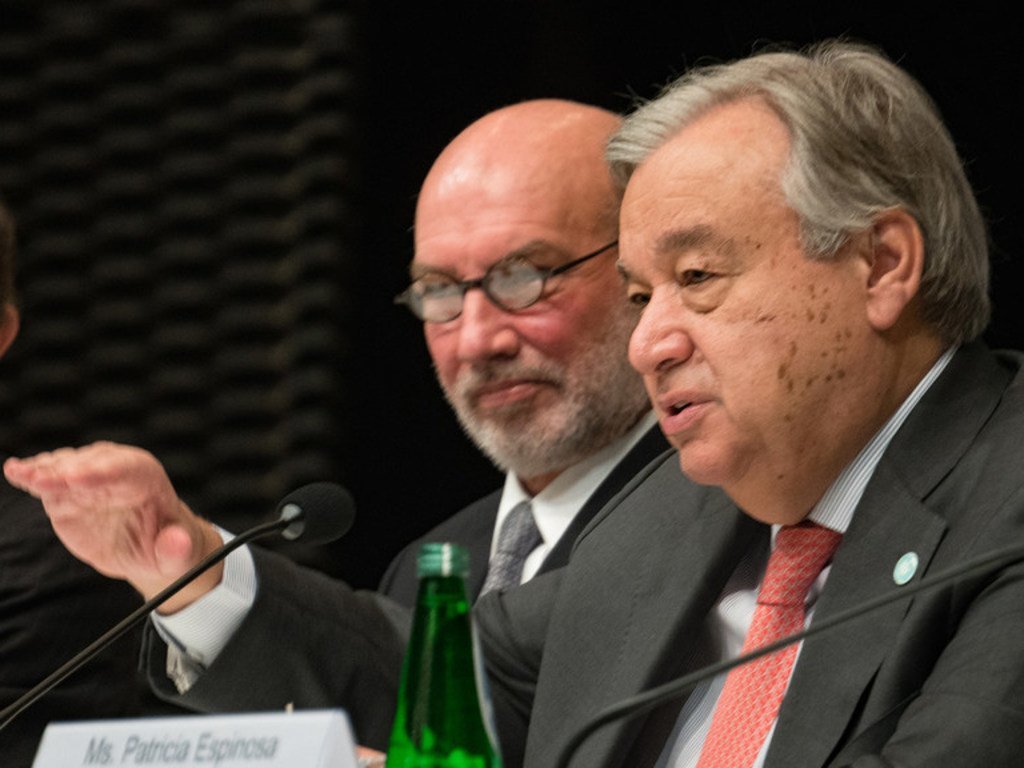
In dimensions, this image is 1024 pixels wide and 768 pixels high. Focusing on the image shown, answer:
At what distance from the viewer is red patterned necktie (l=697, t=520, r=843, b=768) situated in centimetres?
169

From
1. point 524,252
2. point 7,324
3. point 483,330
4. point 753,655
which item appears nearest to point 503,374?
point 483,330

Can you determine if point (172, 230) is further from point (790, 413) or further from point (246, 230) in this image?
point (790, 413)

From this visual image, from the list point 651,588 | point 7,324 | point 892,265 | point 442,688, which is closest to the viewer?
point 442,688

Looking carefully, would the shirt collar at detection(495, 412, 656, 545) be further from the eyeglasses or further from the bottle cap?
the bottle cap

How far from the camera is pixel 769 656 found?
67.7 inches

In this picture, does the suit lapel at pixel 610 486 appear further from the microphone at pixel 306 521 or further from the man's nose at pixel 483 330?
the microphone at pixel 306 521

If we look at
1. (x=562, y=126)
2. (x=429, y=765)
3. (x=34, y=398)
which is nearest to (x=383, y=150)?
(x=562, y=126)

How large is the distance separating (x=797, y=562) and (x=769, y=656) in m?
0.12

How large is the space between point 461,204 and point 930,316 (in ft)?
3.93

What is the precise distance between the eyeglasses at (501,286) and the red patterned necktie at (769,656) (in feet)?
3.50

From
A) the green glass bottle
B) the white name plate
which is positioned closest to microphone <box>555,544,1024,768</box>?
the green glass bottle

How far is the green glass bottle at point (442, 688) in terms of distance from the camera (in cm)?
124

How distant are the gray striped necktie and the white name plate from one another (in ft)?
4.51

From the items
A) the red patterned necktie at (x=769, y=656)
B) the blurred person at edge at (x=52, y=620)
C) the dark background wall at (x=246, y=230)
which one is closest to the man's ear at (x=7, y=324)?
the blurred person at edge at (x=52, y=620)
